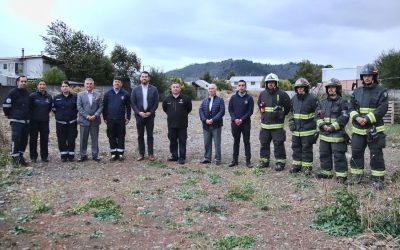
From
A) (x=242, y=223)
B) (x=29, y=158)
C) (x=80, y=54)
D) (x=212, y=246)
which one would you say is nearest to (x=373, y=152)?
(x=242, y=223)

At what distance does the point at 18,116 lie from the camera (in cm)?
864

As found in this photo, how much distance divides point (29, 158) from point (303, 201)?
20.6ft

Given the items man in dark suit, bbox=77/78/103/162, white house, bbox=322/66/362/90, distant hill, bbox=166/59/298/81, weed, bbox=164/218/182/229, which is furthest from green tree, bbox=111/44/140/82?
distant hill, bbox=166/59/298/81

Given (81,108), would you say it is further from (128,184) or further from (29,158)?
(128,184)

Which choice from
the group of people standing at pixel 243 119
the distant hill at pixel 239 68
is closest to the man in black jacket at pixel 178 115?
the group of people standing at pixel 243 119

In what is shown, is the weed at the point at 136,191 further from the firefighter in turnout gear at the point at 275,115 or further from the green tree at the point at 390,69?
the green tree at the point at 390,69

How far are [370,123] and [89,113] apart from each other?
5.77m

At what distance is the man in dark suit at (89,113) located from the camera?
30.4 ft

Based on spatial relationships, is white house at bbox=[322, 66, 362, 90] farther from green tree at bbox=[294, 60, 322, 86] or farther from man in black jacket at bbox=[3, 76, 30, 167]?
man in black jacket at bbox=[3, 76, 30, 167]

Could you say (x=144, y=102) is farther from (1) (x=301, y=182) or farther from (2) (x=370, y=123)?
(2) (x=370, y=123)

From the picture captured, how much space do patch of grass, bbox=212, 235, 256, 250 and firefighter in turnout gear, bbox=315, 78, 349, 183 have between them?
320 centimetres

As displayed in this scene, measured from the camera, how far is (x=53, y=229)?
5.03 meters

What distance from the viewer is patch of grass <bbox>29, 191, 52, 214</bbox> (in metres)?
5.72

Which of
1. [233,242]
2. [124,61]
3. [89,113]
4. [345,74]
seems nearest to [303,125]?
[233,242]
